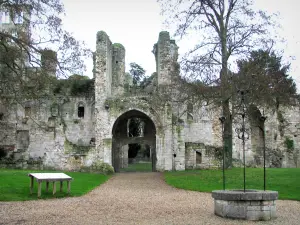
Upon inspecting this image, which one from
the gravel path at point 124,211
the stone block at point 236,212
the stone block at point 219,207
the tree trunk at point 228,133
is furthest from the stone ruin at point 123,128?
the stone block at point 236,212

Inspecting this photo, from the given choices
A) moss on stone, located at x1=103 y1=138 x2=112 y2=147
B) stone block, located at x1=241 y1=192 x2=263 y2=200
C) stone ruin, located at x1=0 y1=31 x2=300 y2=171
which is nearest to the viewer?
stone block, located at x1=241 y1=192 x2=263 y2=200

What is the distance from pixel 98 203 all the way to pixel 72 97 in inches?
1044

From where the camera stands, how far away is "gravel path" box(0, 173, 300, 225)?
952 cm

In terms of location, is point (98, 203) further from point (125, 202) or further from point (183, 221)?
point (183, 221)

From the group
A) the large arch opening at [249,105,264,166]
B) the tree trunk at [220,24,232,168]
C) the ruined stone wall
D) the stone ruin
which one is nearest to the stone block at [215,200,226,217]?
the tree trunk at [220,24,232,168]

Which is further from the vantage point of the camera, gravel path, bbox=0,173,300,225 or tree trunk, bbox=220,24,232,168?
tree trunk, bbox=220,24,232,168

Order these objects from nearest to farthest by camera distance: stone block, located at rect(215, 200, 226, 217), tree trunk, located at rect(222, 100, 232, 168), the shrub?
stone block, located at rect(215, 200, 226, 217)
tree trunk, located at rect(222, 100, 232, 168)
the shrub

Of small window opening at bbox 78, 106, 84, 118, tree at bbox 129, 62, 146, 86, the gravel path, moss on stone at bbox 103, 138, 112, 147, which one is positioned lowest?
the gravel path

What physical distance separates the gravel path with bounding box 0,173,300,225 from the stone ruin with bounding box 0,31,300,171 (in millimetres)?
11863

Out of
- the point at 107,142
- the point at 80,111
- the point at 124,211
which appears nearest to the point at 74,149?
the point at 107,142

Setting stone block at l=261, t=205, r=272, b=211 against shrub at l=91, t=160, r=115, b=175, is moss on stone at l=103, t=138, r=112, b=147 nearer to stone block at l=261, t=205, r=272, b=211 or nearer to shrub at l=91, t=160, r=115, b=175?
shrub at l=91, t=160, r=115, b=175

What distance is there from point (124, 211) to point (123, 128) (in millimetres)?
23804

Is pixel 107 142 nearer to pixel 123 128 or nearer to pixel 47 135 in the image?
pixel 123 128

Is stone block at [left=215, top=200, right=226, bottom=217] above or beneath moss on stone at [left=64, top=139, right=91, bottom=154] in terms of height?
beneath
